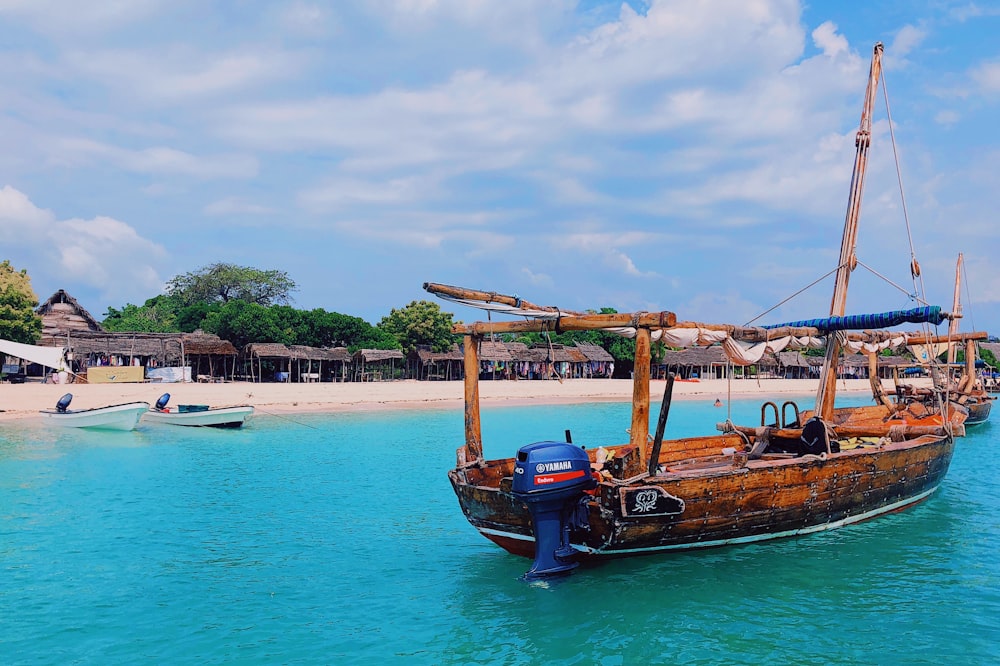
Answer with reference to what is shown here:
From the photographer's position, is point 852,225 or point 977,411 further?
point 977,411

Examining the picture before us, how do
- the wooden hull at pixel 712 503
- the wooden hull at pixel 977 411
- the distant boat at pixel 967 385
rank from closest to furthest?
the wooden hull at pixel 712 503 < the distant boat at pixel 967 385 < the wooden hull at pixel 977 411

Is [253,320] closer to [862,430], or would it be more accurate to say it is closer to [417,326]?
[417,326]

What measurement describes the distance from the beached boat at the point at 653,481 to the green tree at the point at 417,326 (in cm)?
3997

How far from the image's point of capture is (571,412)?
36.5m

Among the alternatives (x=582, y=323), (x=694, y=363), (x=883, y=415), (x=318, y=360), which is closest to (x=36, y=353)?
(x=318, y=360)

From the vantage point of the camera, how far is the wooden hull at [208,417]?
80.6ft

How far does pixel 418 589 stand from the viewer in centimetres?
843

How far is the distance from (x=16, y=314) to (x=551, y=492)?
125ft

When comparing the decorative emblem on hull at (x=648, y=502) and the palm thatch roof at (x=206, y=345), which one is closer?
the decorative emblem on hull at (x=648, y=502)

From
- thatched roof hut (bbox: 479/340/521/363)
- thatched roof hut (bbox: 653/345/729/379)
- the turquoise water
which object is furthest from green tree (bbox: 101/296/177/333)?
the turquoise water

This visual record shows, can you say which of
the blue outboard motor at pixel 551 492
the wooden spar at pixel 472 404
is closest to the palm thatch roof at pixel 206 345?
the wooden spar at pixel 472 404

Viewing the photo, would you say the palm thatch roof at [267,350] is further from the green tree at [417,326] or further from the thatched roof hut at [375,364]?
the green tree at [417,326]

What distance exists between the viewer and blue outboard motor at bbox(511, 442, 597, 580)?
7.57 m

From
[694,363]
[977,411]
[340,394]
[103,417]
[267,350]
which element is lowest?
[977,411]
